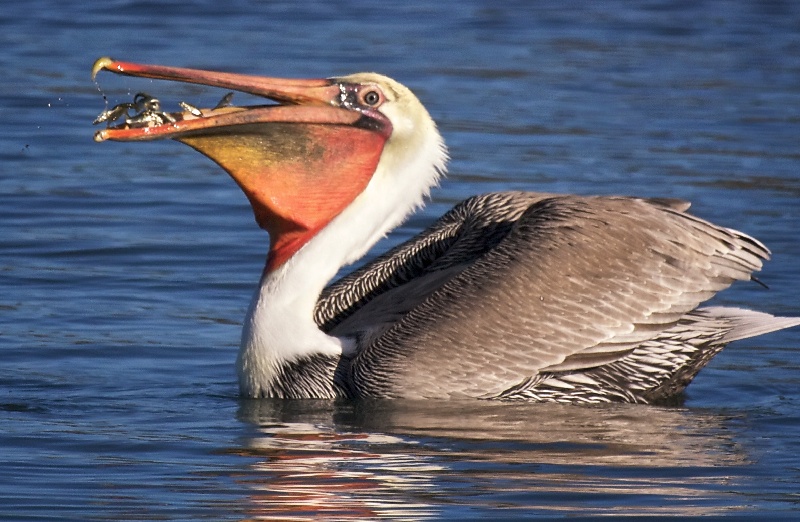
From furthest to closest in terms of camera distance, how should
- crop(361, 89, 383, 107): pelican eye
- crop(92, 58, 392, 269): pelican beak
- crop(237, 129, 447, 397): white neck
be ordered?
1. crop(361, 89, 383, 107): pelican eye
2. crop(237, 129, 447, 397): white neck
3. crop(92, 58, 392, 269): pelican beak

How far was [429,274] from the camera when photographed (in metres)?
Result: 6.42

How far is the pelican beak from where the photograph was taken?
5.79m

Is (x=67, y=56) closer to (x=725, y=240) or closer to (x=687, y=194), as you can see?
(x=687, y=194)

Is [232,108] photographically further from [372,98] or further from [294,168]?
[372,98]

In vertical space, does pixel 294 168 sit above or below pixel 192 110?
below

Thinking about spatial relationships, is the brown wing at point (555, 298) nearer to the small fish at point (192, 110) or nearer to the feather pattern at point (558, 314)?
the feather pattern at point (558, 314)

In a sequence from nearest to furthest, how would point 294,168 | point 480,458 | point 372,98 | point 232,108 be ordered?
point 480,458, point 232,108, point 294,168, point 372,98

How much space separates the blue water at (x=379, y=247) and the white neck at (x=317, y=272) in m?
0.19

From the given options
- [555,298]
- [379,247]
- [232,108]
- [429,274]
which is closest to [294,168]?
[232,108]

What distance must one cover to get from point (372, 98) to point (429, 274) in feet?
2.34

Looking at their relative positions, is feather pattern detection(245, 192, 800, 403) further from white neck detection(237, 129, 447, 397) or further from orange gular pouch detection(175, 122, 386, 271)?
→ orange gular pouch detection(175, 122, 386, 271)

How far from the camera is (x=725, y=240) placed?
623 centimetres

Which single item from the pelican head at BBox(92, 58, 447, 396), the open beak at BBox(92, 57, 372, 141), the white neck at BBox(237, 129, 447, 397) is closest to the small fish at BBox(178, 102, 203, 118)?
the open beak at BBox(92, 57, 372, 141)

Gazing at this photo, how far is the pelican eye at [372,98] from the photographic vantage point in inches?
246
